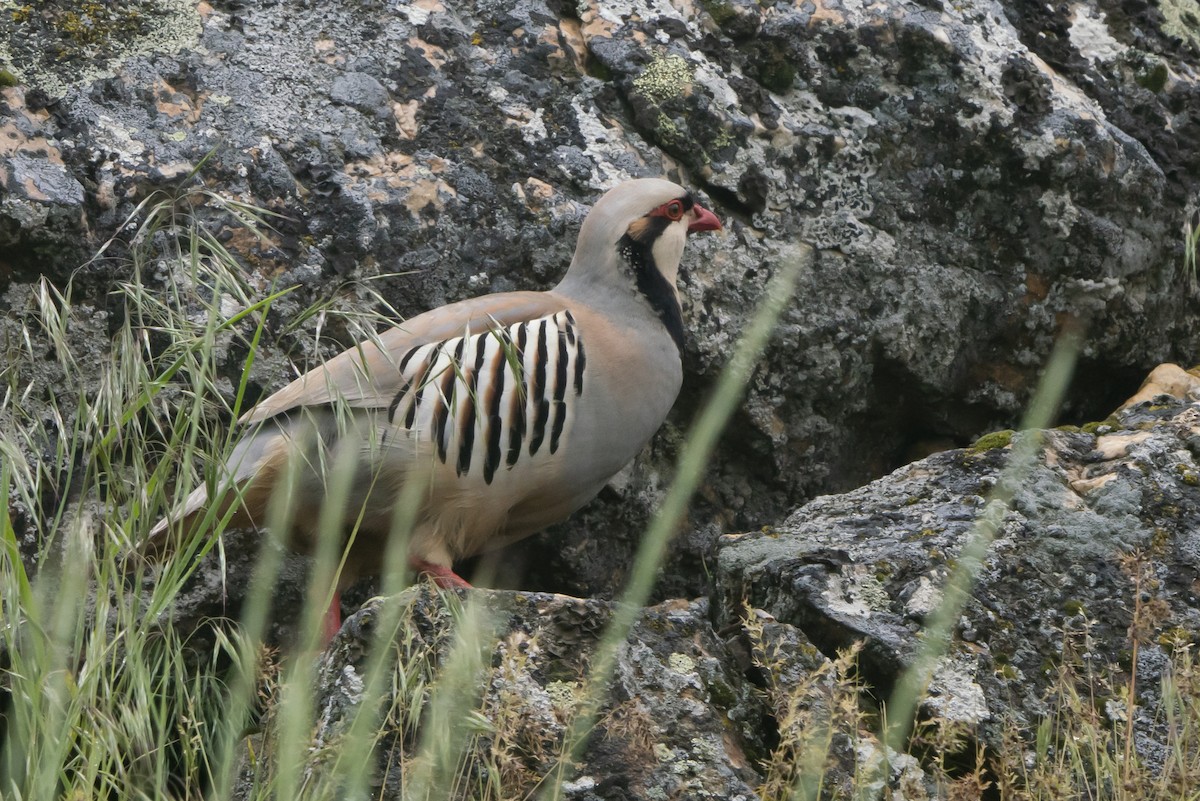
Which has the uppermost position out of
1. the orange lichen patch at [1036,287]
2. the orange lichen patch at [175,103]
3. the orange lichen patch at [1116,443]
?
the orange lichen patch at [1116,443]

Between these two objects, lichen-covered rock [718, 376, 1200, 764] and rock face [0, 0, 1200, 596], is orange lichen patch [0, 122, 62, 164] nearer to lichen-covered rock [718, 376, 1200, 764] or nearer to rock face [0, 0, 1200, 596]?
rock face [0, 0, 1200, 596]

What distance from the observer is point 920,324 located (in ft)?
14.6

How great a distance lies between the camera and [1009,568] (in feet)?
10.5

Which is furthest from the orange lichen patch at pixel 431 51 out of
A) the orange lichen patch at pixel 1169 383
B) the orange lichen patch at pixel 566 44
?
the orange lichen patch at pixel 1169 383

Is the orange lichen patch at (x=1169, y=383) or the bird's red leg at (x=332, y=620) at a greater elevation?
the orange lichen patch at (x=1169, y=383)

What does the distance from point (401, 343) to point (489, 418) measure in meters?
0.30

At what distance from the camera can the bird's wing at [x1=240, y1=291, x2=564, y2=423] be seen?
3.38 metres

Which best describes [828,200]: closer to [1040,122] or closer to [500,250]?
[1040,122]

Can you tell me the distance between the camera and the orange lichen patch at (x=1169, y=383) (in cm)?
436

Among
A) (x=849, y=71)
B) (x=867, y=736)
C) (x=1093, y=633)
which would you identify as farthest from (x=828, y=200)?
(x=867, y=736)

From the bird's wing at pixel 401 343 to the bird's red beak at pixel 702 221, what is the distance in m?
0.51

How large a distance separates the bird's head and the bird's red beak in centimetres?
3

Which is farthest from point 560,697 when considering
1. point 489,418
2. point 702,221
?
point 702,221

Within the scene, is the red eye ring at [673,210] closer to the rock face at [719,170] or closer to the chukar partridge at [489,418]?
the chukar partridge at [489,418]
